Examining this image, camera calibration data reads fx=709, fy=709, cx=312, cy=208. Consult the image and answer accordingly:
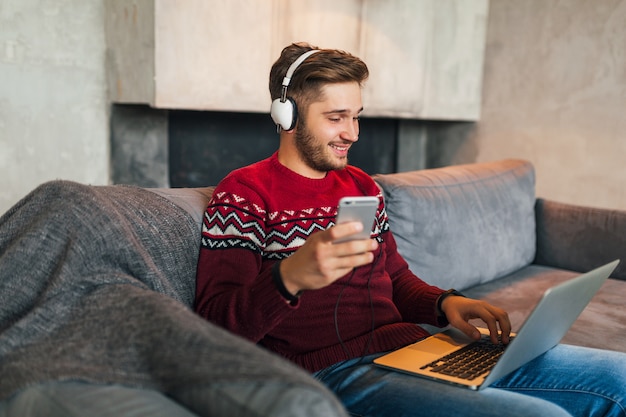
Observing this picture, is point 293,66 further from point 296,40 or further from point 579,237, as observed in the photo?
point 579,237

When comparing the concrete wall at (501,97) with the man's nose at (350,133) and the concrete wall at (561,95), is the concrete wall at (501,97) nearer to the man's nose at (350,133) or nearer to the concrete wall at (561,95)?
the concrete wall at (561,95)

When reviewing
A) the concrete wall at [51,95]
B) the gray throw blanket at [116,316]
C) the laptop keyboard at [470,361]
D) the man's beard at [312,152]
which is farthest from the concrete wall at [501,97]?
the laptop keyboard at [470,361]

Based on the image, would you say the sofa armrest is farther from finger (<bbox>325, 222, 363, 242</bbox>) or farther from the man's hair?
finger (<bbox>325, 222, 363, 242</bbox>)

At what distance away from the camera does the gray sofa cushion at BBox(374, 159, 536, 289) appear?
2.06 metres

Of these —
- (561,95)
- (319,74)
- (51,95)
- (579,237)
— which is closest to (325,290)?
(319,74)

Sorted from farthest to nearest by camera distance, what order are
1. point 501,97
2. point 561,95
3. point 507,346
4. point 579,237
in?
point 501,97, point 561,95, point 579,237, point 507,346

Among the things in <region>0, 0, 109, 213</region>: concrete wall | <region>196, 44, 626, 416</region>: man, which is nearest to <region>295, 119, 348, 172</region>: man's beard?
<region>196, 44, 626, 416</region>: man

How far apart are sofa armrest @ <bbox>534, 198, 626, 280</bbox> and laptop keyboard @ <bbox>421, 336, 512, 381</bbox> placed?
4.43 ft

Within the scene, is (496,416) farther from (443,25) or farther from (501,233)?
(443,25)

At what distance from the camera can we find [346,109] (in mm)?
1461

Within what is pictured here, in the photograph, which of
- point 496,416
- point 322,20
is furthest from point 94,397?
point 322,20

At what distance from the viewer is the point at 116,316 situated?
41.0 inches

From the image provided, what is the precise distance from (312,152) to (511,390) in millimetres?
601

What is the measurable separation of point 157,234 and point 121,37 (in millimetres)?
1315
